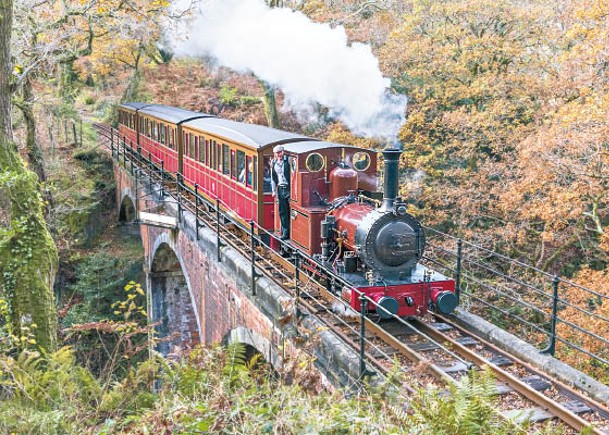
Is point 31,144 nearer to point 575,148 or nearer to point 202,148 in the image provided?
point 202,148

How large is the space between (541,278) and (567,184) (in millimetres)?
2467

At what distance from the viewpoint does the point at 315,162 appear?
373 inches

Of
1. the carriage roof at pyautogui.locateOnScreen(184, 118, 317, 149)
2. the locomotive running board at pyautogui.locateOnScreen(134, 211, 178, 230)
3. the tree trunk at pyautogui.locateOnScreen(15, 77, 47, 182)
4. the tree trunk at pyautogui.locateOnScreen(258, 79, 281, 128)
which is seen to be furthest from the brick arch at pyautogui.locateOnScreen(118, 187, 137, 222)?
the locomotive running board at pyautogui.locateOnScreen(134, 211, 178, 230)

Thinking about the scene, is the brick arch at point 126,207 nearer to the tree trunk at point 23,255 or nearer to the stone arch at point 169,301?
the stone arch at point 169,301

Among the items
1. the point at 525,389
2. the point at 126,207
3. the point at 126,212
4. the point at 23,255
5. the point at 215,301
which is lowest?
the point at 126,212

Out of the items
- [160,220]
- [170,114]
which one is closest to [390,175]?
[160,220]

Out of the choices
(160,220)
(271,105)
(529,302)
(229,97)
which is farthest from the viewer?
(229,97)

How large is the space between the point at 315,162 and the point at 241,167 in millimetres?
2831

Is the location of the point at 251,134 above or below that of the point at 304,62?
below

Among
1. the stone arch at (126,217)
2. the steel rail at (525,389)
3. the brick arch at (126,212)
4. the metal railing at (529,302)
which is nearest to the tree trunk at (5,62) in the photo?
the steel rail at (525,389)

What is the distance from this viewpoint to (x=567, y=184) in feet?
46.9

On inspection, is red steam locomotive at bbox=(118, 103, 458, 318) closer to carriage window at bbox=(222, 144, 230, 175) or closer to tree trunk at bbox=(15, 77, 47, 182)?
carriage window at bbox=(222, 144, 230, 175)

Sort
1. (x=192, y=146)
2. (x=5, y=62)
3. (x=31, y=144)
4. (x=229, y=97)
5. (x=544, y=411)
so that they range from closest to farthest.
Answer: (x=544, y=411) < (x=5, y=62) < (x=192, y=146) < (x=31, y=144) < (x=229, y=97)

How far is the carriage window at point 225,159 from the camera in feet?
41.8
